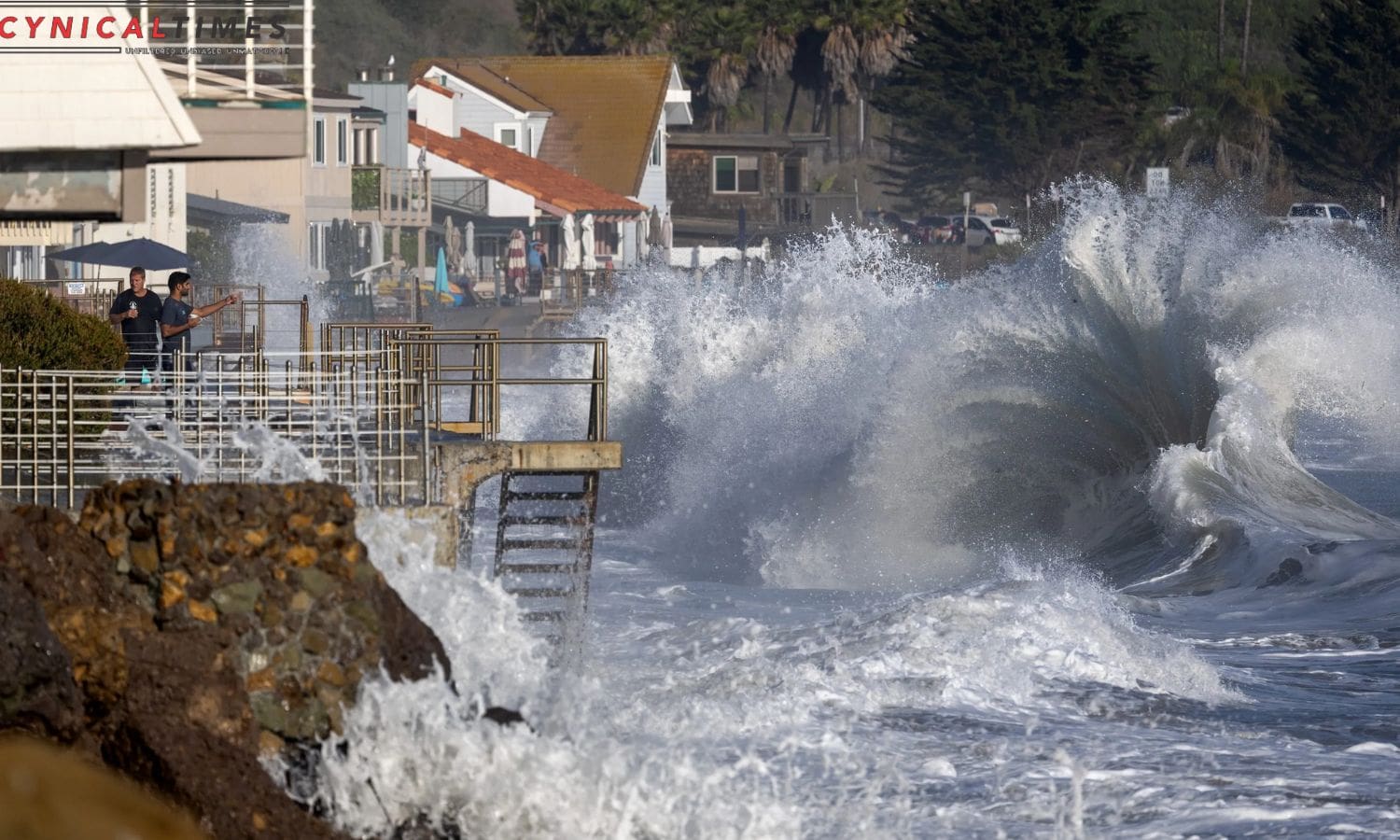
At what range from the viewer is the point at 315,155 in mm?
53344

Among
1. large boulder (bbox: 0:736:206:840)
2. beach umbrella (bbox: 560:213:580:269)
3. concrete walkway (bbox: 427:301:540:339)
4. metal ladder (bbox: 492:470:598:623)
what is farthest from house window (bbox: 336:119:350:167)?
large boulder (bbox: 0:736:206:840)

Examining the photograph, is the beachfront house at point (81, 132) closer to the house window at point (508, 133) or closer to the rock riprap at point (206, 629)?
the rock riprap at point (206, 629)

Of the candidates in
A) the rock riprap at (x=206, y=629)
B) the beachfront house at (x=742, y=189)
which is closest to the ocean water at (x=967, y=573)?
the rock riprap at (x=206, y=629)

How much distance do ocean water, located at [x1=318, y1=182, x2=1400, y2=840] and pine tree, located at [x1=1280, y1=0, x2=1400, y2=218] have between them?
36883 millimetres

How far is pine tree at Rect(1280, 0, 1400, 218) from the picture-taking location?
6888 centimetres

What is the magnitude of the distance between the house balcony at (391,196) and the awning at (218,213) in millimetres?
8332

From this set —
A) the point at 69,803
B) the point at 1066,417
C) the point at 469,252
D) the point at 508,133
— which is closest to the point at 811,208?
the point at 508,133

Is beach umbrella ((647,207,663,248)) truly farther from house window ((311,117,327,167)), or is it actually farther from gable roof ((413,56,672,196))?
house window ((311,117,327,167))

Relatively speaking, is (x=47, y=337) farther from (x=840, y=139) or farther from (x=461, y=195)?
(x=840, y=139)

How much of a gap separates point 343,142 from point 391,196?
10.0 feet

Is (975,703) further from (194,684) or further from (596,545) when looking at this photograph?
(596,545)

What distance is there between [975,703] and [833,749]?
146 cm

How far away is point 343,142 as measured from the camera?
181 feet

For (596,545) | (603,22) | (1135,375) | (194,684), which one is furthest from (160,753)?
(603,22)
